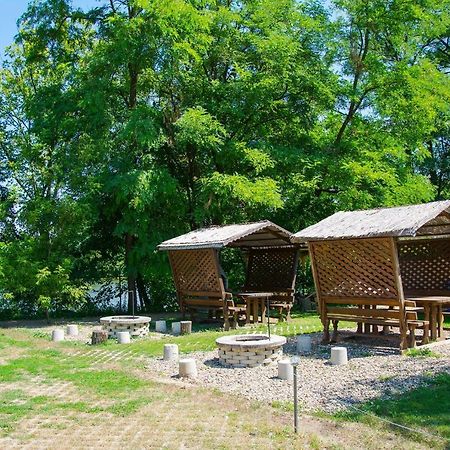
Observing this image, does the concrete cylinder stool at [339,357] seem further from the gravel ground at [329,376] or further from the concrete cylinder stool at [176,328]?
the concrete cylinder stool at [176,328]

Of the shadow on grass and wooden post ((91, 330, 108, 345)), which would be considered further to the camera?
wooden post ((91, 330, 108, 345))

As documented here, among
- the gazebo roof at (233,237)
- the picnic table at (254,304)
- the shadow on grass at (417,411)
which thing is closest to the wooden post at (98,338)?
the gazebo roof at (233,237)

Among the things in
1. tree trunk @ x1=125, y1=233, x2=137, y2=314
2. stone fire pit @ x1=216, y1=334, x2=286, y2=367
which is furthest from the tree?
stone fire pit @ x1=216, y1=334, x2=286, y2=367

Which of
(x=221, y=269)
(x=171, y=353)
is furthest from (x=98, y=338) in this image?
(x=221, y=269)

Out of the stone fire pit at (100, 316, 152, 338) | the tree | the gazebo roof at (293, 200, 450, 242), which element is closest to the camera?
the gazebo roof at (293, 200, 450, 242)

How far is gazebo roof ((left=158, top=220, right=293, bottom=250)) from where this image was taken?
15.6 meters

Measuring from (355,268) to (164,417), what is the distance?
597 centimetres

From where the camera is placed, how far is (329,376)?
9109 mm

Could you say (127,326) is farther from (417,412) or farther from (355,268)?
(417,412)

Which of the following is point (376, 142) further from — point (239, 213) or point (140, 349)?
point (140, 349)

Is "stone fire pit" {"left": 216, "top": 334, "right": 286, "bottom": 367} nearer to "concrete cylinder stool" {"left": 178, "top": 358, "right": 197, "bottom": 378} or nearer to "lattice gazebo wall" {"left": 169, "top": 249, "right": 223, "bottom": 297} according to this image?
"concrete cylinder stool" {"left": 178, "top": 358, "right": 197, "bottom": 378}

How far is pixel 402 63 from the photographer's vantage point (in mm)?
21688

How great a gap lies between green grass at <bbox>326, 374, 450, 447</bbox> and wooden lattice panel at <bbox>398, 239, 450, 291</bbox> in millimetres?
6501

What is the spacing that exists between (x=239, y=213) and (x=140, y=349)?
35.9 ft
